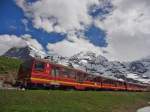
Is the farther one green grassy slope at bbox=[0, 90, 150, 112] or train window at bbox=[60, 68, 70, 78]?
train window at bbox=[60, 68, 70, 78]

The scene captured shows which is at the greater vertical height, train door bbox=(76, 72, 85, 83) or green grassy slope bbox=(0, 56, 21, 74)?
green grassy slope bbox=(0, 56, 21, 74)

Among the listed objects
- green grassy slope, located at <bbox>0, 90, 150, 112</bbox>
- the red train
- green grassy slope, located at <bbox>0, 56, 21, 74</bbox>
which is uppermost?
green grassy slope, located at <bbox>0, 56, 21, 74</bbox>

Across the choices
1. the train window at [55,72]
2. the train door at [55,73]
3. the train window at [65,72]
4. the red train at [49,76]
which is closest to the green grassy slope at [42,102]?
the red train at [49,76]

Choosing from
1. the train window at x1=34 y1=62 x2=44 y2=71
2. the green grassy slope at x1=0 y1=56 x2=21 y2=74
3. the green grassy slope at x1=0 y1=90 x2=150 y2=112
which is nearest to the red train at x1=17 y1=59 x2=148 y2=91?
the train window at x1=34 y1=62 x2=44 y2=71

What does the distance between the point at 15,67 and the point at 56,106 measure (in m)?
24.0

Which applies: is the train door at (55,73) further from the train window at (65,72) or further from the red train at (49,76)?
the train window at (65,72)

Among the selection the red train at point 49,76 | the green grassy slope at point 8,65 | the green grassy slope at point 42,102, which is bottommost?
the green grassy slope at point 42,102

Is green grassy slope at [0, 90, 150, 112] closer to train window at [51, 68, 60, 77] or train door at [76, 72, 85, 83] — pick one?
train window at [51, 68, 60, 77]

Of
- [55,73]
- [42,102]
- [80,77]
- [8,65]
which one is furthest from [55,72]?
[42,102]

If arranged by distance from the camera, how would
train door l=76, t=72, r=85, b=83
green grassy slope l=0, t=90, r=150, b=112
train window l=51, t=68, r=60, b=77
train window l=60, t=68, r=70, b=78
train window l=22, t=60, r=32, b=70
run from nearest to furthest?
green grassy slope l=0, t=90, r=150, b=112 < train window l=22, t=60, r=32, b=70 < train window l=51, t=68, r=60, b=77 < train window l=60, t=68, r=70, b=78 < train door l=76, t=72, r=85, b=83

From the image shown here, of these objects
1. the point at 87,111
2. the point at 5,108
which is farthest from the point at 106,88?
the point at 5,108

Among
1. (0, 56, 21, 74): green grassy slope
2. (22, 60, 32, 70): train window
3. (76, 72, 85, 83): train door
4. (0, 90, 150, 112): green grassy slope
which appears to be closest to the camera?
(0, 90, 150, 112): green grassy slope

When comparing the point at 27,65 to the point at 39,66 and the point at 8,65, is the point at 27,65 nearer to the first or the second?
the point at 39,66

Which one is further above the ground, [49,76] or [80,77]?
[80,77]
